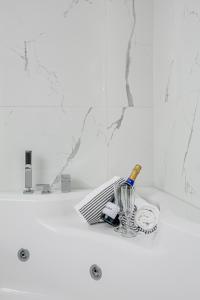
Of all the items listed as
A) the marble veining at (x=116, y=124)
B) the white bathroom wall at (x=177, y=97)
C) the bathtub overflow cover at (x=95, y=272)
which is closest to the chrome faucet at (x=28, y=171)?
the marble veining at (x=116, y=124)

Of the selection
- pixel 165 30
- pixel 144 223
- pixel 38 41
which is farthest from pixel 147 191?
pixel 38 41

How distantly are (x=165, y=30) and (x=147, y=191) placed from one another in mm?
748

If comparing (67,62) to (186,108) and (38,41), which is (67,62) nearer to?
(38,41)

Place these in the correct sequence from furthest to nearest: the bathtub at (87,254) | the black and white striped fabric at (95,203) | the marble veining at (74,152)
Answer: the marble veining at (74,152) → the black and white striped fabric at (95,203) → the bathtub at (87,254)

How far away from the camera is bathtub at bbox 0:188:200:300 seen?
2.76 ft

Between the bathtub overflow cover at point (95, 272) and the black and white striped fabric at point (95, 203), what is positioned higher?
the black and white striped fabric at point (95, 203)

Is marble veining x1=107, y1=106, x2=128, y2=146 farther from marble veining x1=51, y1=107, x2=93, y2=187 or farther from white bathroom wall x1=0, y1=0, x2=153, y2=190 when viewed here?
marble veining x1=51, y1=107, x2=93, y2=187

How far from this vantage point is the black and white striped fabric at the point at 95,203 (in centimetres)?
117

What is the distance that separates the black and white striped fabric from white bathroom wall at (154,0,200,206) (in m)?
0.28

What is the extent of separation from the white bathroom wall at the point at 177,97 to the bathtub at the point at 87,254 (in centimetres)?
9

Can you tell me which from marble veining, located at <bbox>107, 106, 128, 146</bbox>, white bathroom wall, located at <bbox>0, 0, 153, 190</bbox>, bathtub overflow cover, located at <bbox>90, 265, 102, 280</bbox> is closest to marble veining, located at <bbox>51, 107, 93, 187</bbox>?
white bathroom wall, located at <bbox>0, 0, 153, 190</bbox>

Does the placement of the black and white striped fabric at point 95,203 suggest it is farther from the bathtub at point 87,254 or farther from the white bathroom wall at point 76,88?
the white bathroom wall at point 76,88

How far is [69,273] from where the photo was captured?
1.13 m

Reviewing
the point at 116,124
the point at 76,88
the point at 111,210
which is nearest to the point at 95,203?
the point at 111,210
